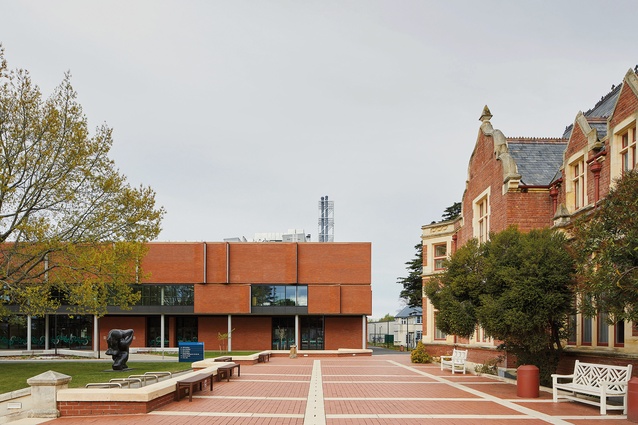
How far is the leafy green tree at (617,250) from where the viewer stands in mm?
11254

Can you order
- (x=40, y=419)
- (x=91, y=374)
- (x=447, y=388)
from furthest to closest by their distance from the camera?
(x=91, y=374) → (x=447, y=388) → (x=40, y=419)

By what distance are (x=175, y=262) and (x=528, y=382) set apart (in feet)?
124

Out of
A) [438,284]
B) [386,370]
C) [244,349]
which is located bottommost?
[244,349]

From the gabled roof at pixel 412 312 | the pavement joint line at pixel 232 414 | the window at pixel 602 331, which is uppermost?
the window at pixel 602 331

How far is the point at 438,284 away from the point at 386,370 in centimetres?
573

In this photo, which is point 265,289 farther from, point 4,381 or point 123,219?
point 4,381

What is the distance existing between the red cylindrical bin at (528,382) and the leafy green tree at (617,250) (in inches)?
158

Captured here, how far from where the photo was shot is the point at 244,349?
50562mm

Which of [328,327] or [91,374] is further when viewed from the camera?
[328,327]

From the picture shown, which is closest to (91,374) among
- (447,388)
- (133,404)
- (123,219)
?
(123,219)

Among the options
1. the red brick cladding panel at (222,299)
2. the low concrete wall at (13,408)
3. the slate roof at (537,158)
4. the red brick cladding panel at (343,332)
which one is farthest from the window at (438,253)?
the low concrete wall at (13,408)

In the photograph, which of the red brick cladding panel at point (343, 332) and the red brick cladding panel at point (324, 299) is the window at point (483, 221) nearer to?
the red brick cladding panel at point (324, 299)

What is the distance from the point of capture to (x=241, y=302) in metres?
49.0

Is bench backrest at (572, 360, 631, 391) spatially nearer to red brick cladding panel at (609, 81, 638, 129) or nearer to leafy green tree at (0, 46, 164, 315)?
red brick cladding panel at (609, 81, 638, 129)
